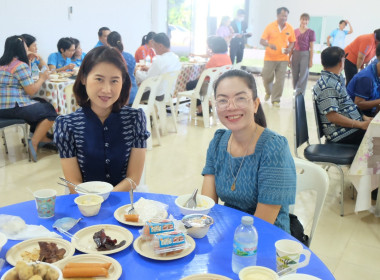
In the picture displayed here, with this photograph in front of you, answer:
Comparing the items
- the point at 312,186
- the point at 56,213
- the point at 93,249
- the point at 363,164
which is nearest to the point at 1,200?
the point at 56,213

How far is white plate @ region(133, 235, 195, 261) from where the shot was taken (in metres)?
1.07

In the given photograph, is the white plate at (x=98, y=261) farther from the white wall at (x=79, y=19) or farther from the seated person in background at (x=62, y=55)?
the white wall at (x=79, y=19)

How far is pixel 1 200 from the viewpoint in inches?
116

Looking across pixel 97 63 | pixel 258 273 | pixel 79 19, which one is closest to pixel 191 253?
pixel 258 273

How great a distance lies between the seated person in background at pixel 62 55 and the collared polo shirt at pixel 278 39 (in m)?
3.40

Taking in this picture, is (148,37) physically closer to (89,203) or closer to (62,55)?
(62,55)

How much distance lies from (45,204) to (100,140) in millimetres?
562

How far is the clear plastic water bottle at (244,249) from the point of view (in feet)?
3.35

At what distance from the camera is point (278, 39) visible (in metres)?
6.60

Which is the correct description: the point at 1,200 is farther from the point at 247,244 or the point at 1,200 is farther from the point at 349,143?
the point at 349,143

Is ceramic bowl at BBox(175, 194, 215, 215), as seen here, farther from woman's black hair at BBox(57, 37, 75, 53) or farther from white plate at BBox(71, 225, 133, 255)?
woman's black hair at BBox(57, 37, 75, 53)

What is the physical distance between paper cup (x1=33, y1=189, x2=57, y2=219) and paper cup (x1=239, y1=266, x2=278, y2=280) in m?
0.71

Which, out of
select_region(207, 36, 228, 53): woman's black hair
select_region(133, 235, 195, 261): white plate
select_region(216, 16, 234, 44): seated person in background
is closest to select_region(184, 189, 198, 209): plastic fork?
select_region(133, 235, 195, 261): white plate

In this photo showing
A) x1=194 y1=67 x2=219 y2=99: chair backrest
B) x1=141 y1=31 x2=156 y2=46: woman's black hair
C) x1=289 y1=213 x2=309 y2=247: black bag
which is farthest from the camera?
x1=141 y1=31 x2=156 y2=46: woman's black hair
